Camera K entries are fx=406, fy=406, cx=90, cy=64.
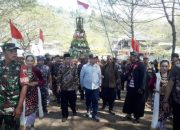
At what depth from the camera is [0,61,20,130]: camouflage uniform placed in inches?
245

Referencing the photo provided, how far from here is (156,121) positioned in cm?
877

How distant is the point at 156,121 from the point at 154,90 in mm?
671

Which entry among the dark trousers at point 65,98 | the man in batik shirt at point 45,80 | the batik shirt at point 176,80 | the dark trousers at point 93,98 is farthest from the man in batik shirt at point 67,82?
the batik shirt at point 176,80

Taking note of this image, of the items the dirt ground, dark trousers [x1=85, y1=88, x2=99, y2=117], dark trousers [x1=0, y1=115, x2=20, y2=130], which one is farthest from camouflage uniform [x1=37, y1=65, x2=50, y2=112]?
dark trousers [x1=0, y1=115, x2=20, y2=130]

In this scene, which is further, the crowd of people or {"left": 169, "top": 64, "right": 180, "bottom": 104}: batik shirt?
{"left": 169, "top": 64, "right": 180, "bottom": 104}: batik shirt

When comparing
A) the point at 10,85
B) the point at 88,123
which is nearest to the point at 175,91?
the point at 10,85

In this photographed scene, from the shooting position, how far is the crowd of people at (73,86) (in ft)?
20.5

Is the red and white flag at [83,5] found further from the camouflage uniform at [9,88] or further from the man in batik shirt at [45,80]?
the camouflage uniform at [9,88]

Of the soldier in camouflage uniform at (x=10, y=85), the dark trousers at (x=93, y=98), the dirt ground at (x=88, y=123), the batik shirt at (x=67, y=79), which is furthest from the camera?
the dark trousers at (x=93, y=98)

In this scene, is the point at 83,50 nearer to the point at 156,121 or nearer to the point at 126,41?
the point at 156,121

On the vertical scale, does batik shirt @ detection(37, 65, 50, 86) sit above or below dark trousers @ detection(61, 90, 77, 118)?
above

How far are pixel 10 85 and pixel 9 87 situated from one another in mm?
36

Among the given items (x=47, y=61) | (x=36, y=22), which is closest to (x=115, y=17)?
(x=36, y=22)

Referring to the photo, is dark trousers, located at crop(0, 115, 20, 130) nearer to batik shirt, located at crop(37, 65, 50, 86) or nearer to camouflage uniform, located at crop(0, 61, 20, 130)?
camouflage uniform, located at crop(0, 61, 20, 130)
